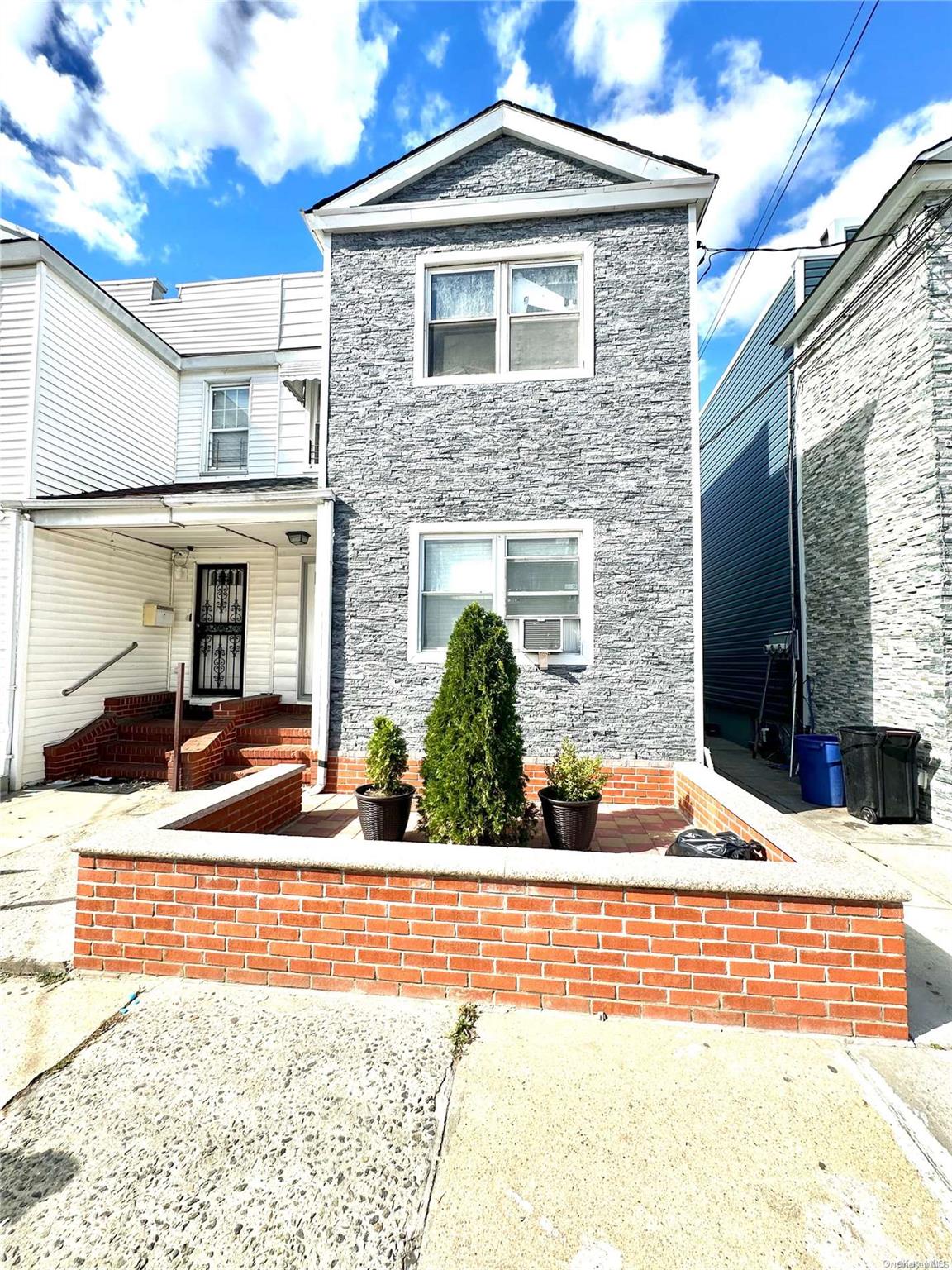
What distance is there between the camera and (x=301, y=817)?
16.5 ft

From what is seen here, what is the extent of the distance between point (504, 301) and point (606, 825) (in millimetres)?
5625

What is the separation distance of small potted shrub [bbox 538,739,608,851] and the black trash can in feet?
11.6

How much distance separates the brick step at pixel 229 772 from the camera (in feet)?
22.1

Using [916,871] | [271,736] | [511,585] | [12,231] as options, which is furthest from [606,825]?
[12,231]

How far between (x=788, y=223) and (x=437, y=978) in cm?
1168

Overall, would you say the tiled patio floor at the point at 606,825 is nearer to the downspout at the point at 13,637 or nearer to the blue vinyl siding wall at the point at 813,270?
the downspout at the point at 13,637

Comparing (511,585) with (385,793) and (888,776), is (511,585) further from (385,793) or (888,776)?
(888,776)

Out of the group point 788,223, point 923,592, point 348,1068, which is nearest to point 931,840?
point 923,592

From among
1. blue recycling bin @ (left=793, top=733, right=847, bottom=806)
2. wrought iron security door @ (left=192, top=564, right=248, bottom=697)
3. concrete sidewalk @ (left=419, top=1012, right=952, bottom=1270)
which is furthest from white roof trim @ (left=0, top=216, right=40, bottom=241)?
blue recycling bin @ (left=793, top=733, right=847, bottom=806)

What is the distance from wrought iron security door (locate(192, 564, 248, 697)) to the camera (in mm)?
8742

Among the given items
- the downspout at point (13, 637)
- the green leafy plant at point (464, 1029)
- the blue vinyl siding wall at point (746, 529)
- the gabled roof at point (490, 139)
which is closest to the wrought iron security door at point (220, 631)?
the downspout at point (13, 637)

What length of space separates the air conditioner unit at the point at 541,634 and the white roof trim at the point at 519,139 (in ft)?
15.7

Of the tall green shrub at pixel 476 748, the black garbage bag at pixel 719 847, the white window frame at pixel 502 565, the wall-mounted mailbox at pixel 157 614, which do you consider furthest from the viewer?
the wall-mounted mailbox at pixel 157 614

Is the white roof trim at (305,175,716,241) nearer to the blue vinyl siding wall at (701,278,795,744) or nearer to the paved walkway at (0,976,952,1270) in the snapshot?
the blue vinyl siding wall at (701,278,795,744)
